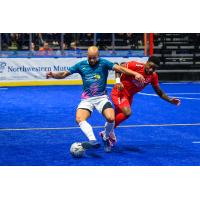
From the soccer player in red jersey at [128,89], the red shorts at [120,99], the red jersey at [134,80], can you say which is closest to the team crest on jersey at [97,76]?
the soccer player in red jersey at [128,89]

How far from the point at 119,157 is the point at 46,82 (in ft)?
49.6

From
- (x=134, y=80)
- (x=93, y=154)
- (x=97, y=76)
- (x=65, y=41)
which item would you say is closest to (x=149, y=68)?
(x=134, y=80)

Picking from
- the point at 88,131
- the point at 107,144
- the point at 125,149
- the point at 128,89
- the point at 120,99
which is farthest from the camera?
the point at 128,89

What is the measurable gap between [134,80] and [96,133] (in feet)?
7.10

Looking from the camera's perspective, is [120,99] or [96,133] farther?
[96,133]

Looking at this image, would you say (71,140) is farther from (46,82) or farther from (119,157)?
(46,82)

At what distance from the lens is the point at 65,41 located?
83.5ft

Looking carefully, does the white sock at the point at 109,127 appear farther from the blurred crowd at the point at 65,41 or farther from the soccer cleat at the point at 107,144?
the blurred crowd at the point at 65,41

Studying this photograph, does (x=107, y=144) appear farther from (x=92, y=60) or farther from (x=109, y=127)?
(x=92, y=60)

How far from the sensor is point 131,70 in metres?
9.22

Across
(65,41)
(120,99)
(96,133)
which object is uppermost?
(65,41)

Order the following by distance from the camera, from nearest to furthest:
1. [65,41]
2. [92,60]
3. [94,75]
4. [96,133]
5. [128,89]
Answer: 1. [92,60]
2. [94,75]
3. [128,89]
4. [96,133]
5. [65,41]

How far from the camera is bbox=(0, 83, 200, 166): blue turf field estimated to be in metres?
8.55

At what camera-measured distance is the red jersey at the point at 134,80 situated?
380 inches
